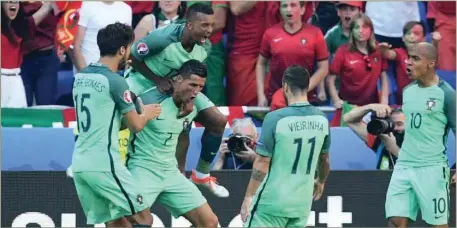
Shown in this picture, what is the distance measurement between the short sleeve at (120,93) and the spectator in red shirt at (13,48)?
369cm

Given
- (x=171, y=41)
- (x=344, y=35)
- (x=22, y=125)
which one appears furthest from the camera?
(x=344, y=35)

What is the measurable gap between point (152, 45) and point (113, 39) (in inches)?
36.5

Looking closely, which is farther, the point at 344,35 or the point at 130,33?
the point at 344,35

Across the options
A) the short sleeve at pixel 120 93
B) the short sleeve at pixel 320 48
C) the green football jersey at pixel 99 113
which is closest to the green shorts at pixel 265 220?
the green football jersey at pixel 99 113

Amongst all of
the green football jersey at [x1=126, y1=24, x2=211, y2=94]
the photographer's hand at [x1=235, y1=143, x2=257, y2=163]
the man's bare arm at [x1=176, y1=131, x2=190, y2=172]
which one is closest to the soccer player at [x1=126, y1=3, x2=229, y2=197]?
the green football jersey at [x1=126, y1=24, x2=211, y2=94]

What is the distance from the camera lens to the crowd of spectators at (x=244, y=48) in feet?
50.1

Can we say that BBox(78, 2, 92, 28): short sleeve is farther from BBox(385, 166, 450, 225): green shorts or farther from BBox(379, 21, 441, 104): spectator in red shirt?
BBox(385, 166, 450, 225): green shorts

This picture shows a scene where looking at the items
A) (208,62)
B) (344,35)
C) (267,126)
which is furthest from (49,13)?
(267,126)

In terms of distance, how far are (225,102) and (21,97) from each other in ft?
6.99

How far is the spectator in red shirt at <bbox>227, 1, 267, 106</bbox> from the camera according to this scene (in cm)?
1561

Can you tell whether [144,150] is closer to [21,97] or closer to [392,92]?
[21,97]

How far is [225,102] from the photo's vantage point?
51.5 ft

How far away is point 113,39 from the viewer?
459 inches

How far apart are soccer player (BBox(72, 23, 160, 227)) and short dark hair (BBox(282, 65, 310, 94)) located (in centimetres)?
116
